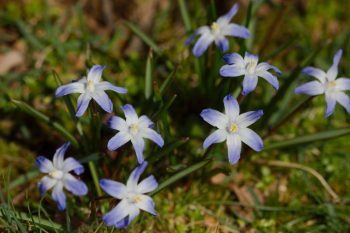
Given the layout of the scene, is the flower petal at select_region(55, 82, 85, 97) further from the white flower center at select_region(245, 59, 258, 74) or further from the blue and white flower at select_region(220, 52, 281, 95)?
the white flower center at select_region(245, 59, 258, 74)

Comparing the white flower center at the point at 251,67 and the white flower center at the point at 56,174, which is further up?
the white flower center at the point at 251,67

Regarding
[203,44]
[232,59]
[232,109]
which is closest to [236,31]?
[203,44]

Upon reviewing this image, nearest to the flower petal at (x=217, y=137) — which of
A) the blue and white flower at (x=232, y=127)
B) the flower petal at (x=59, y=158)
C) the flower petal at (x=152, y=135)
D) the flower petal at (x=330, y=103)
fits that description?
the blue and white flower at (x=232, y=127)

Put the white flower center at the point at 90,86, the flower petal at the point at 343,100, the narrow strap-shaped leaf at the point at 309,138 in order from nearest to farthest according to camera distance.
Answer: the white flower center at the point at 90,86
the flower petal at the point at 343,100
the narrow strap-shaped leaf at the point at 309,138

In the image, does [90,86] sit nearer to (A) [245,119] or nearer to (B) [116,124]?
(B) [116,124]

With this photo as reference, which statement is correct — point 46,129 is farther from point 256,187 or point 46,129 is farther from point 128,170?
point 256,187

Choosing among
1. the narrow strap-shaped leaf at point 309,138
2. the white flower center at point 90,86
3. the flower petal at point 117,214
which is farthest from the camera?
the narrow strap-shaped leaf at point 309,138

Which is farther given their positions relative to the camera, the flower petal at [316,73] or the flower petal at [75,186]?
the flower petal at [316,73]

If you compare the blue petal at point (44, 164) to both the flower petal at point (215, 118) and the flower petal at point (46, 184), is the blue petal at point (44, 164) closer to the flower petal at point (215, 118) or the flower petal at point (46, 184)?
the flower petal at point (46, 184)
